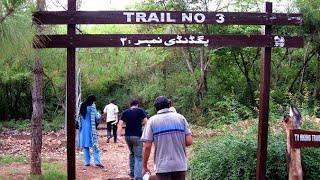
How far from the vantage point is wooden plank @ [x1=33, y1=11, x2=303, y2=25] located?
20.3ft

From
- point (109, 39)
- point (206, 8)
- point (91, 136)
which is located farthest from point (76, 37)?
point (206, 8)

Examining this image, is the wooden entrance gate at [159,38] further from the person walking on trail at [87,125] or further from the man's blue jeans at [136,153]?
the person walking on trail at [87,125]

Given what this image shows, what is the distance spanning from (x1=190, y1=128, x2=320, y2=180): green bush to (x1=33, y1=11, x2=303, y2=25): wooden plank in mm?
2063

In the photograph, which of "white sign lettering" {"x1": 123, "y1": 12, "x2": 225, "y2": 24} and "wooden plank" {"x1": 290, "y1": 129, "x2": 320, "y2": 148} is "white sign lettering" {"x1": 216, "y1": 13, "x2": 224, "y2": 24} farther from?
"wooden plank" {"x1": 290, "y1": 129, "x2": 320, "y2": 148}

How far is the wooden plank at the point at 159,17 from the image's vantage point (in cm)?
620

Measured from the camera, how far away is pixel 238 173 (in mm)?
7441

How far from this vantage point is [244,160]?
7.59m

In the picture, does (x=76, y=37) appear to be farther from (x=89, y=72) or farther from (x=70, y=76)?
(x=89, y=72)

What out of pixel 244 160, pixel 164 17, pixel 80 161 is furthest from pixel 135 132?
pixel 80 161

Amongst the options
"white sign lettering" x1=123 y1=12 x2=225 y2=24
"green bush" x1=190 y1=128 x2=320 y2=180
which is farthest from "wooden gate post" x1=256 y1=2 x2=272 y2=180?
"white sign lettering" x1=123 y1=12 x2=225 y2=24

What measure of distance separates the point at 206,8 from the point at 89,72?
7.09 metres

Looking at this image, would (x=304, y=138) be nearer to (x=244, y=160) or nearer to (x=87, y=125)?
(x=244, y=160)

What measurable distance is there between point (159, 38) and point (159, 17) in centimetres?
27

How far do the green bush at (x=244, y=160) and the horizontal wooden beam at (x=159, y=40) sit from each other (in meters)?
1.75
